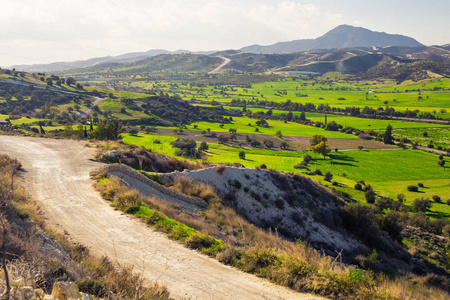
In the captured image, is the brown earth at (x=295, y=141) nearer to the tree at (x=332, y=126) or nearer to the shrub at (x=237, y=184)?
the tree at (x=332, y=126)

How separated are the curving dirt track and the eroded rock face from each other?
8323 millimetres

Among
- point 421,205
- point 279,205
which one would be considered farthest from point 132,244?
point 421,205

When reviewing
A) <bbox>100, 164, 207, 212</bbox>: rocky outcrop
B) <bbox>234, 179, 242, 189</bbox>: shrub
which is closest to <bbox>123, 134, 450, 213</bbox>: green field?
<bbox>234, 179, 242, 189</bbox>: shrub

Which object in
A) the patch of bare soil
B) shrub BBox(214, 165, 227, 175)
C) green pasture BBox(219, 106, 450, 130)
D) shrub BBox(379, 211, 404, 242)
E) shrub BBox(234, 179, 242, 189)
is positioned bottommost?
shrub BBox(379, 211, 404, 242)

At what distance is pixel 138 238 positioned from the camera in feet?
41.1

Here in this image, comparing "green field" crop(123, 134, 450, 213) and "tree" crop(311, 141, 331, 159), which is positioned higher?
"tree" crop(311, 141, 331, 159)

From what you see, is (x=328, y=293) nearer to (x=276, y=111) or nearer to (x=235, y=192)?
(x=235, y=192)

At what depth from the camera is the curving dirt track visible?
30.3ft

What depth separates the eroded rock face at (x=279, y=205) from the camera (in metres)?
26.6

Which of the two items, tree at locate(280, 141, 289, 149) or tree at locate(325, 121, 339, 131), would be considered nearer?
tree at locate(280, 141, 289, 149)

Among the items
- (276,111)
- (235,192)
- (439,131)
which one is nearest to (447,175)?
(439,131)

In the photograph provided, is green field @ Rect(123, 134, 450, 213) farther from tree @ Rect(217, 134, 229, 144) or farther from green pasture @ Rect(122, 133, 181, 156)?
Result: tree @ Rect(217, 134, 229, 144)

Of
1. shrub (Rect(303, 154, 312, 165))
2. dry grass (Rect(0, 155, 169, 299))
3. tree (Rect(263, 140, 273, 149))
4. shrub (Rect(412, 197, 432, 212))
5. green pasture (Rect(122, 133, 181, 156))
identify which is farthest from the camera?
tree (Rect(263, 140, 273, 149))

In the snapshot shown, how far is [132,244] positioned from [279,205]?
20.2m
